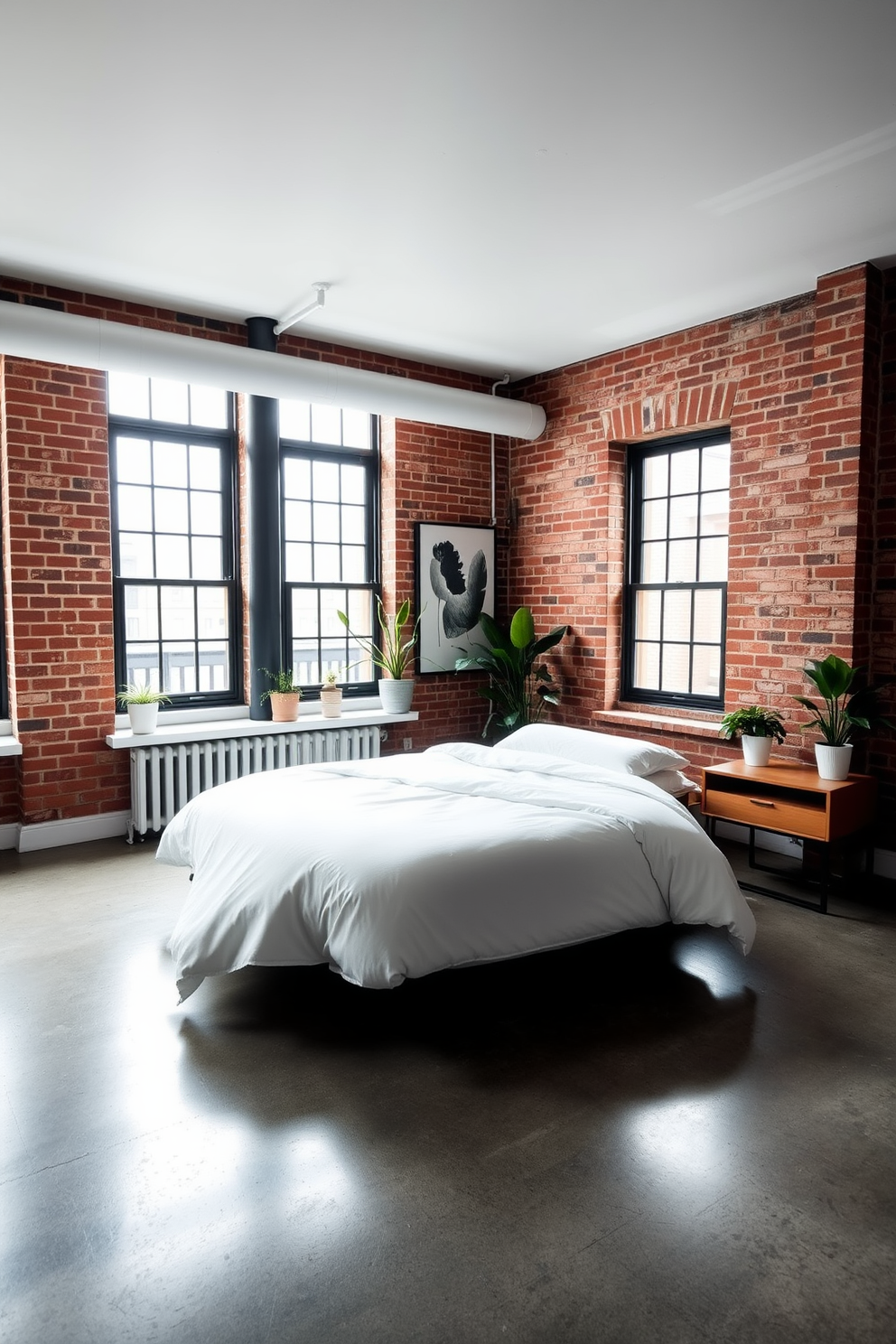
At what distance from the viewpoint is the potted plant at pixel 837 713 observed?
4.22 metres

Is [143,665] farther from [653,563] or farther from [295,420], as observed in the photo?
[653,563]

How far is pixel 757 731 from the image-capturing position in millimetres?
4516

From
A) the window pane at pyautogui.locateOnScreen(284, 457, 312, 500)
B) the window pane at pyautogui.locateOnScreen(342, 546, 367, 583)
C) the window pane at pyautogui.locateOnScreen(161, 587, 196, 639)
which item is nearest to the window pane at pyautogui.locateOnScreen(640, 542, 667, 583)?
the window pane at pyautogui.locateOnScreen(342, 546, 367, 583)

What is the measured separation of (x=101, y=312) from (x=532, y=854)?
13.1 feet

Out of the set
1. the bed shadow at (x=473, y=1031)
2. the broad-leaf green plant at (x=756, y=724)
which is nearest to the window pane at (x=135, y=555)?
the bed shadow at (x=473, y=1031)

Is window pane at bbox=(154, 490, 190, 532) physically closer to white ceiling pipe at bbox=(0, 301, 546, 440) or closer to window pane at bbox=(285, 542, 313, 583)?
window pane at bbox=(285, 542, 313, 583)

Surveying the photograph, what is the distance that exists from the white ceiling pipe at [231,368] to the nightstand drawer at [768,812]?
3003mm

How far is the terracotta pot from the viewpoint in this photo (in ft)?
18.0

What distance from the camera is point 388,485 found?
616 centimetres

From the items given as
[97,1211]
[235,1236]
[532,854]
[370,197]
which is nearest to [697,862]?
[532,854]

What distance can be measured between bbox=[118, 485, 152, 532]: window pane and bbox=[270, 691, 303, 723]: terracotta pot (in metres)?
1.31

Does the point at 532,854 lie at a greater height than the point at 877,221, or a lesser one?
lesser

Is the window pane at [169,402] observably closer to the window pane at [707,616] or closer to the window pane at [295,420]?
the window pane at [295,420]

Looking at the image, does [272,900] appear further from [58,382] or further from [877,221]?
[877,221]
